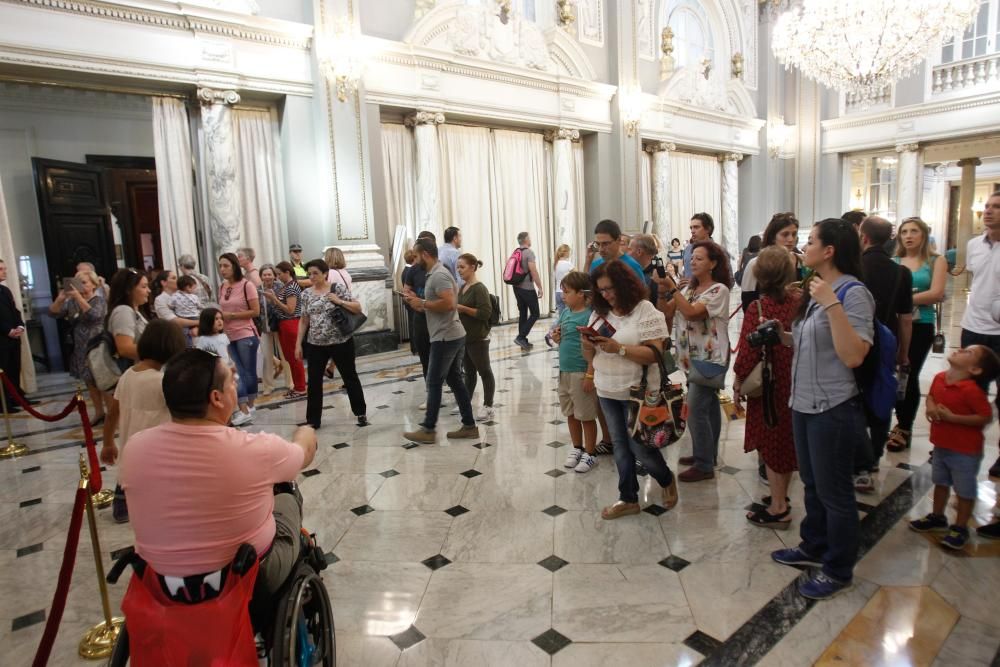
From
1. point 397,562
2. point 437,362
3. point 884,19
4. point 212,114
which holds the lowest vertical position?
point 397,562

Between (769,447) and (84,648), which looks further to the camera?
(769,447)

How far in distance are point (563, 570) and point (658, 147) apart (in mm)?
11896

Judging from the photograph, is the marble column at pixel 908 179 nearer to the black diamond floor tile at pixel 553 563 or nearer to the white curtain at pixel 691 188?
the white curtain at pixel 691 188

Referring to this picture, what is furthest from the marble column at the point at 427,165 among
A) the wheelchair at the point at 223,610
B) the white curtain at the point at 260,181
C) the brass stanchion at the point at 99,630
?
the wheelchair at the point at 223,610

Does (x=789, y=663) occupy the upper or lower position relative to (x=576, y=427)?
lower

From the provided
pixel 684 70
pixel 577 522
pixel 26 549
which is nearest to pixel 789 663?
pixel 577 522

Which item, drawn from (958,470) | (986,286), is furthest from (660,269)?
(958,470)

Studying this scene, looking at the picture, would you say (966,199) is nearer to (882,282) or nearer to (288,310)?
(882,282)

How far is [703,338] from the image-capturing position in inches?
136

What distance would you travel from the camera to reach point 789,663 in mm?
2145

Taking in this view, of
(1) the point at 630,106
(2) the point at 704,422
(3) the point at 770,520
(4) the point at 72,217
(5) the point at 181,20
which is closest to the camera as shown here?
(3) the point at 770,520

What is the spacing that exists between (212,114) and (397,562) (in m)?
6.50

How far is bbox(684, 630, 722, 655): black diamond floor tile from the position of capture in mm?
2242

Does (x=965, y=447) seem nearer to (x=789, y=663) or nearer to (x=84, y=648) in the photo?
(x=789, y=663)
